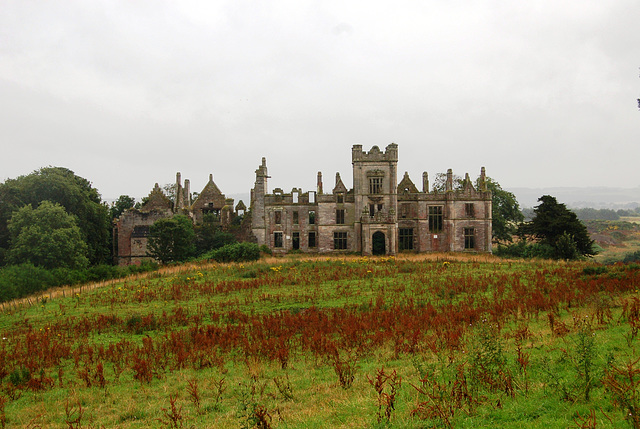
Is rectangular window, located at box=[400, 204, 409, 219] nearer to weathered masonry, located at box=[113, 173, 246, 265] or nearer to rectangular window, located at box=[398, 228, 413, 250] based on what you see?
rectangular window, located at box=[398, 228, 413, 250]

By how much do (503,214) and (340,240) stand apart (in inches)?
907

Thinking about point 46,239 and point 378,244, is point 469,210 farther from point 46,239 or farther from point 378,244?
point 46,239

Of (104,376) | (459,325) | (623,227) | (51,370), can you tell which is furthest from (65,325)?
(623,227)

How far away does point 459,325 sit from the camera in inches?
526

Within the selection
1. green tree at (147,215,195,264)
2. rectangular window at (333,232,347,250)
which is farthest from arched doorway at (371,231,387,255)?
green tree at (147,215,195,264)

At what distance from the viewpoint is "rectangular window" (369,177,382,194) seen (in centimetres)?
4328

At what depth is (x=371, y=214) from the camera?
143ft

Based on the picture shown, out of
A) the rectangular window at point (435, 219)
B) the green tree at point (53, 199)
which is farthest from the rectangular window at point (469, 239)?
the green tree at point (53, 199)

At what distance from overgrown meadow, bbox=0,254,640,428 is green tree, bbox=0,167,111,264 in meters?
19.9

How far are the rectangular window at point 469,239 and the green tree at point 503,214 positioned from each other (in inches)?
379

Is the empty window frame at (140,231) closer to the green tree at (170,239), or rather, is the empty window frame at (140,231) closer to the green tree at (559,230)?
the green tree at (170,239)

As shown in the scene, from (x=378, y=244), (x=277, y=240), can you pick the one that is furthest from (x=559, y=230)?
(x=277, y=240)

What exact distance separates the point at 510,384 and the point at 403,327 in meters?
5.85

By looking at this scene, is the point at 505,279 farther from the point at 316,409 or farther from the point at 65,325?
the point at 65,325
